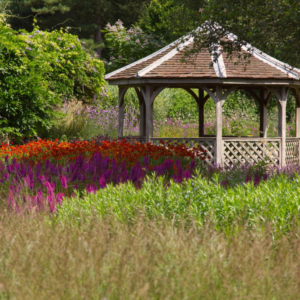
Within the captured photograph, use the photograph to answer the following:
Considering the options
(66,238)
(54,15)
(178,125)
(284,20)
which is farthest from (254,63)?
(54,15)

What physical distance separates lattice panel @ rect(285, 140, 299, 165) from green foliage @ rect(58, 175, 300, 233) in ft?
27.5

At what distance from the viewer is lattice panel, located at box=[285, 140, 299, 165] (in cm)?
1251

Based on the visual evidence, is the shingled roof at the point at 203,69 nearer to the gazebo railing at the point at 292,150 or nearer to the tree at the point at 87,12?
the gazebo railing at the point at 292,150

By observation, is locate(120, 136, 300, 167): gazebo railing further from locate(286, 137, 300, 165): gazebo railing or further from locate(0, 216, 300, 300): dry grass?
locate(0, 216, 300, 300): dry grass

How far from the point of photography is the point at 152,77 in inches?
436

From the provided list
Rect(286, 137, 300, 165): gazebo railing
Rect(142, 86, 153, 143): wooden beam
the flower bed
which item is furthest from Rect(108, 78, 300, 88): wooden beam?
the flower bed

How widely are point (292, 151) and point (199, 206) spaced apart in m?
9.65

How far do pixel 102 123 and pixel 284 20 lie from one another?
9.51 metres

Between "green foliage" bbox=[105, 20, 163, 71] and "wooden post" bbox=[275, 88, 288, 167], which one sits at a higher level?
"green foliage" bbox=[105, 20, 163, 71]

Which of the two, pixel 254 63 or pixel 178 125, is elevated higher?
pixel 254 63

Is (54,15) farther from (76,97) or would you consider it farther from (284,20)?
(284,20)

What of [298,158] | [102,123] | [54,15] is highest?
[54,15]

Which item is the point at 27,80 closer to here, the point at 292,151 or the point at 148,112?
the point at 148,112

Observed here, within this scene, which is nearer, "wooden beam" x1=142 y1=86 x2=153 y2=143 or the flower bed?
the flower bed
